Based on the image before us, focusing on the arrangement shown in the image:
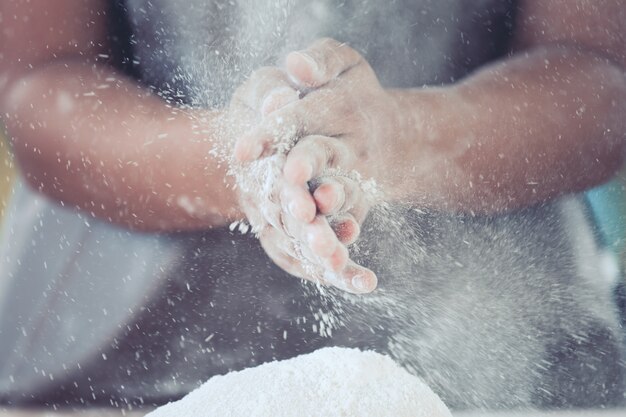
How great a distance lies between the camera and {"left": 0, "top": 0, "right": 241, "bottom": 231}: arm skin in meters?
0.50

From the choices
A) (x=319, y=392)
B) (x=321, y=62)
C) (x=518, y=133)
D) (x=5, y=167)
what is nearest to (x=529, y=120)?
(x=518, y=133)

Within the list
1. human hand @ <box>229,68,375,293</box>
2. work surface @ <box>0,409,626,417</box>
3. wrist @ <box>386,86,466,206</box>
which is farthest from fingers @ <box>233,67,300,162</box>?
work surface @ <box>0,409,626,417</box>

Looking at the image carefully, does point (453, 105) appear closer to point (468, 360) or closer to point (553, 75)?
point (553, 75)

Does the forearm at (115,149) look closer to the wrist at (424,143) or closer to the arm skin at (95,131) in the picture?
the arm skin at (95,131)

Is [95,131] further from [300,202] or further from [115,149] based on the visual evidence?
[300,202]

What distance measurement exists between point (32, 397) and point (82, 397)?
5 centimetres

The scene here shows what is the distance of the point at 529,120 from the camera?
523mm

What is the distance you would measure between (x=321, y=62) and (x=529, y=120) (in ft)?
0.69

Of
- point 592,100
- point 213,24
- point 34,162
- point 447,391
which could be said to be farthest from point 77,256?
point 592,100

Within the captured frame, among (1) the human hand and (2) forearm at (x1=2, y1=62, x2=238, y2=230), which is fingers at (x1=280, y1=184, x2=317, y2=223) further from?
(2) forearm at (x1=2, y1=62, x2=238, y2=230)

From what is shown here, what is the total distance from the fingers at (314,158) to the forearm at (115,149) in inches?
5.7

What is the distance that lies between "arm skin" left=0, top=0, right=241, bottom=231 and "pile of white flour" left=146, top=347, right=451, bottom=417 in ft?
0.60

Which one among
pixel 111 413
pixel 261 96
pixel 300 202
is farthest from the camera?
pixel 111 413

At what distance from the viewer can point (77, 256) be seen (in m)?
0.55
